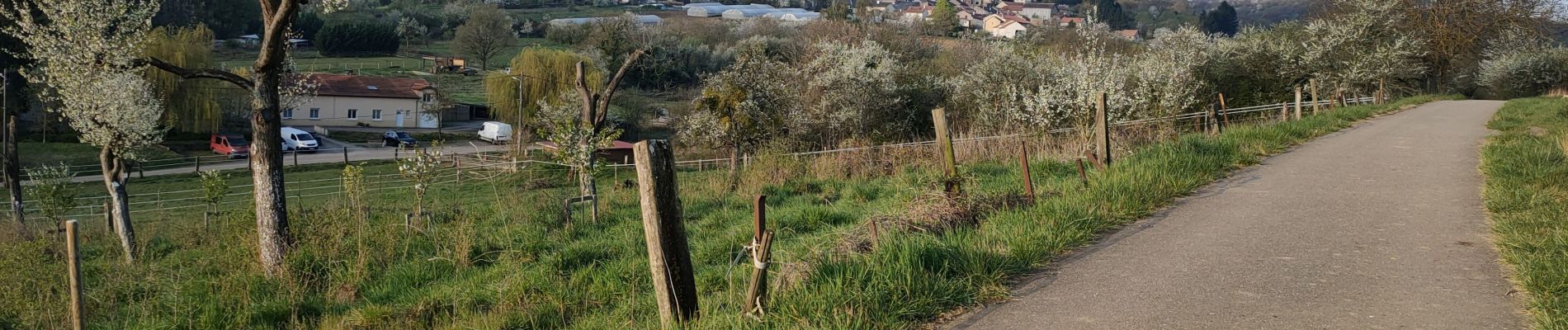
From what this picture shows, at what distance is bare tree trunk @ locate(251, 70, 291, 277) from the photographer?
1129 centimetres

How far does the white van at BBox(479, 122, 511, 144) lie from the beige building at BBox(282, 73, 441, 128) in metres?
4.91

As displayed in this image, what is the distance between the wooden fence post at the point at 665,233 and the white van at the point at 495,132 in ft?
181

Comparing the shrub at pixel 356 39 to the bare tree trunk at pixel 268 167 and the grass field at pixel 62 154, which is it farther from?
the bare tree trunk at pixel 268 167

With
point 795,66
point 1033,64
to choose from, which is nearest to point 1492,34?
point 1033,64

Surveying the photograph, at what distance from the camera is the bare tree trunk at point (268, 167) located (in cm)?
1129

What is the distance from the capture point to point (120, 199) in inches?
645

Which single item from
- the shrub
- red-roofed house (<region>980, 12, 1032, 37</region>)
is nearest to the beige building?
the shrub

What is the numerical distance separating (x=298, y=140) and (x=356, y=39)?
42.8 m

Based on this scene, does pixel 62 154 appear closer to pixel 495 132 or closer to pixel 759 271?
pixel 495 132

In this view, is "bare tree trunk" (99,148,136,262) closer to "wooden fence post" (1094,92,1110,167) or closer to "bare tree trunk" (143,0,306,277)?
"bare tree trunk" (143,0,306,277)

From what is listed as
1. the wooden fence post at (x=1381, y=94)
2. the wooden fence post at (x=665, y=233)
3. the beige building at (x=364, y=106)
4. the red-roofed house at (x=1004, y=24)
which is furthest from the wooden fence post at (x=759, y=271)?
the red-roofed house at (x=1004, y=24)

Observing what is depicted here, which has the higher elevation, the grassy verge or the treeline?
the treeline

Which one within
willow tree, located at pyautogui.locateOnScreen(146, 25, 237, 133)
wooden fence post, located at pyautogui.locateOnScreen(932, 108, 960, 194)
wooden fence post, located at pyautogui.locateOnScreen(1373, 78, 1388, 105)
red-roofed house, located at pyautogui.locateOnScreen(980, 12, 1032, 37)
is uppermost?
red-roofed house, located at pyautogui.locateOnScreen(980, 12, 1032, 37)

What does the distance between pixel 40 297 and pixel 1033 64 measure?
3156 centimetres
